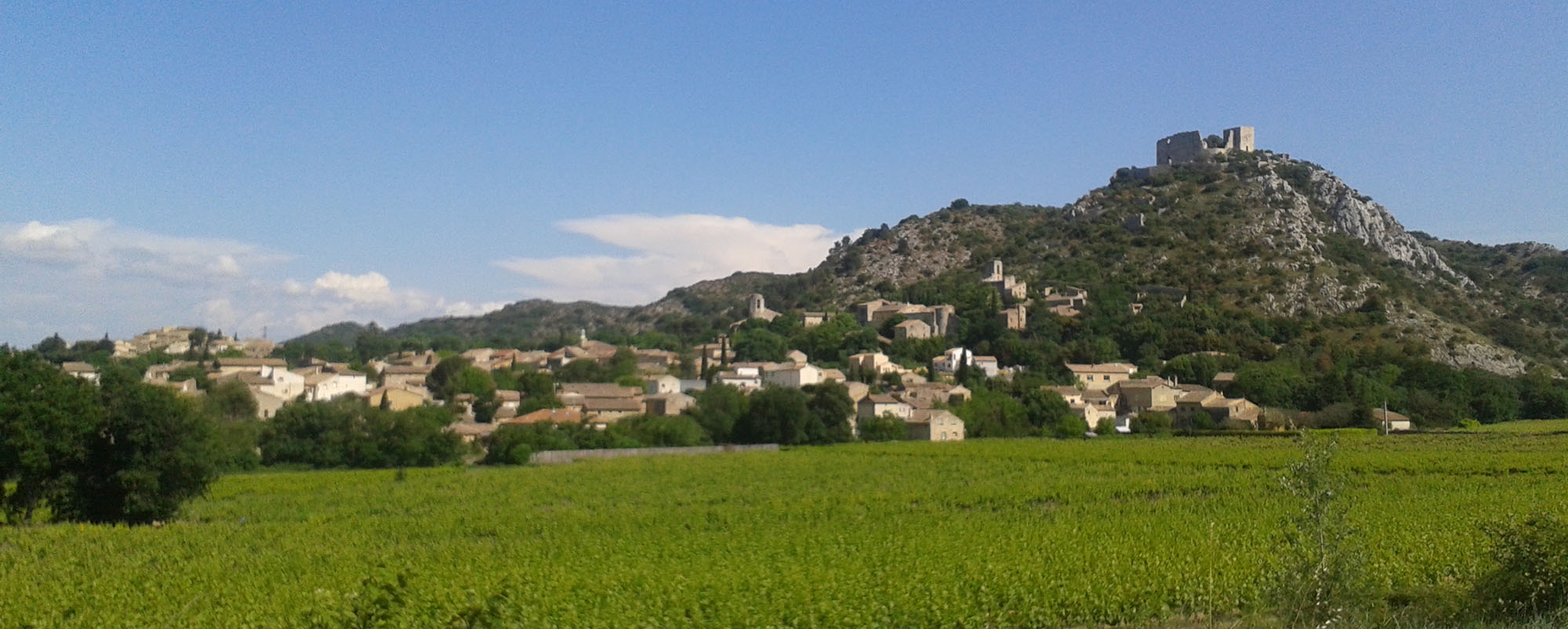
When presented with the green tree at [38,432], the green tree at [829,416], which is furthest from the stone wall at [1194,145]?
the green tree at [38,432]

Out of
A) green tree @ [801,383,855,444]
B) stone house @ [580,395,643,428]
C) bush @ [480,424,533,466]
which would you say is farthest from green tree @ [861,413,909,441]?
bush @ [480,424,533,466]

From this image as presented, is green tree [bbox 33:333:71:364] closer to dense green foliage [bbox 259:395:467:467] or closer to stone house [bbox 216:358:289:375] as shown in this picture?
stone house [bbox 216:358:289:375]

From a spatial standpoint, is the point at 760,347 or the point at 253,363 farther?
the point at 760,347

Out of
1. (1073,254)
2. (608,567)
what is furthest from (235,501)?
(1073,254)

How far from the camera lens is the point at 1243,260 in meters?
115

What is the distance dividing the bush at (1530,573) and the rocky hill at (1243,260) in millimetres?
87487

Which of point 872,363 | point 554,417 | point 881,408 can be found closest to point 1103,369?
point 872,363

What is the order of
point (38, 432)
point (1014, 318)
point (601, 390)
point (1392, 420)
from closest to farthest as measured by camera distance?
point (38, 432) < point (1392, 420) < point (601, 390) < point (1014, 318)

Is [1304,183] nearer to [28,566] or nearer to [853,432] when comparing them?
[853,432]

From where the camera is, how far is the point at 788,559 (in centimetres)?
1861

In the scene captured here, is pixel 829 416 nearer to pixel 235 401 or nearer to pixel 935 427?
pixel 935 427

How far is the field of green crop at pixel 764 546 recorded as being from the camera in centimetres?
1418

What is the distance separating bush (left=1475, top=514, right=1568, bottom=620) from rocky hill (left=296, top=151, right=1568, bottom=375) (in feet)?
287

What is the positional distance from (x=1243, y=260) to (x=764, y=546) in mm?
107147
